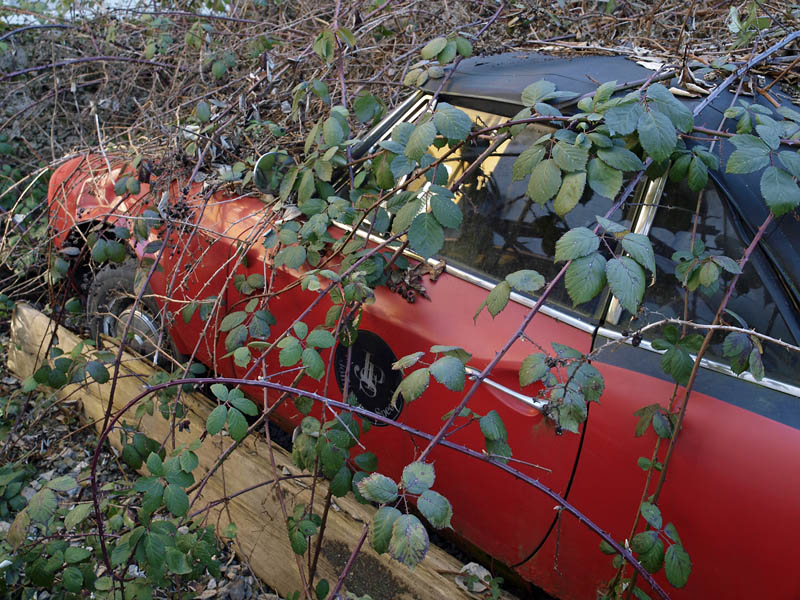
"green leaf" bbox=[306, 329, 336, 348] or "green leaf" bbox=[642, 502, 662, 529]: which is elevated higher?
"green leaf" bbox=[306, 329, 336, 348]

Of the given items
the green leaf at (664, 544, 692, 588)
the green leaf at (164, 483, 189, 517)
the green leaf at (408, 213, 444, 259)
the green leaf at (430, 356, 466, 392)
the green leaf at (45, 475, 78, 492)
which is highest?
the green leaf at (408, 213, 444, 259)

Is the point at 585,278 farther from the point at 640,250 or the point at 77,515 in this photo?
the point at 77,515

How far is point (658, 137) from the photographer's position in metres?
1.37

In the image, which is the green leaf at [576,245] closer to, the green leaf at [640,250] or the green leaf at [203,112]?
the green leaf at [640,250]

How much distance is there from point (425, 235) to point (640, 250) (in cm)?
50

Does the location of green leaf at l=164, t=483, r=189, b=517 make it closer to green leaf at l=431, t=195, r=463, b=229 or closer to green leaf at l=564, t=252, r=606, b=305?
green leaf at l=431, t=195, r=463, b=229

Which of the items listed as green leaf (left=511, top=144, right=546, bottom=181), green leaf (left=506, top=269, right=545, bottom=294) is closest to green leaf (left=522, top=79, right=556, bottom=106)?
green leaf (left=511, top=144, right=546, bottom=181)

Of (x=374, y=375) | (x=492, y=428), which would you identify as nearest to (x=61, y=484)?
(x=374, y=375)

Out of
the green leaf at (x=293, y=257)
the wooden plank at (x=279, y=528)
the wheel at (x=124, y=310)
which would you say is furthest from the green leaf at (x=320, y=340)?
the wheel at (x=124, y=310)

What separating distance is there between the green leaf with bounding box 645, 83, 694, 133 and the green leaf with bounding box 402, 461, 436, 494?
94 cm

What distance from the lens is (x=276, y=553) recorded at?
7.03 feet

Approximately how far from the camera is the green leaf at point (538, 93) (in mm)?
1692

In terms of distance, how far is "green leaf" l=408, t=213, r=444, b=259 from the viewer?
5.10 feet

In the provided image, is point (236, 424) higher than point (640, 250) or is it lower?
lower
